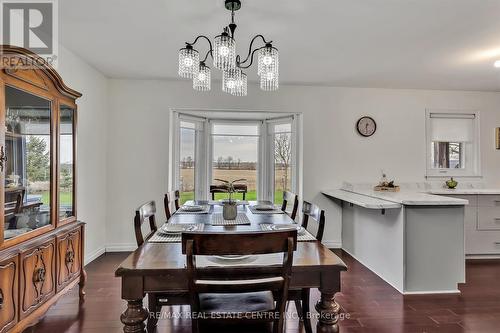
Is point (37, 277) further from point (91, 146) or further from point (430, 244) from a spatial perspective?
point (430, 244)

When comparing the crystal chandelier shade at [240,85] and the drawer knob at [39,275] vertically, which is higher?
the crystal chandelier shade at [240,85]

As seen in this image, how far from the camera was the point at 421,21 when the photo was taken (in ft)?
8.13

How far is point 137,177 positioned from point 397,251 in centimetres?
335

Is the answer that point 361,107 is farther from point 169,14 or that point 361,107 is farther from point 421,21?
point 169,14

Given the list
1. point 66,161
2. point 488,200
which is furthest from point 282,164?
point 66,161

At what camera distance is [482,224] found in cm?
392

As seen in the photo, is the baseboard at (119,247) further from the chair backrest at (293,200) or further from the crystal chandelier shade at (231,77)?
the crystal chandelier shade at (231,77)

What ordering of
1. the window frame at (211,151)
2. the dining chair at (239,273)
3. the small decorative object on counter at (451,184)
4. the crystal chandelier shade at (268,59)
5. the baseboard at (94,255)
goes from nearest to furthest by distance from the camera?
the dining chair at (239,273) → the crystal chandelier shade at (268,59) → the baseboard at (94,255) → the small decorative object on counter at (451,184) → the window frame at (211,151)


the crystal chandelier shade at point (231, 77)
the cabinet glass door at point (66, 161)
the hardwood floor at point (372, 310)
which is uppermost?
the crystal chandelier shade at point (231, 77)

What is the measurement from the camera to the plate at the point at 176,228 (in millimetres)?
1962

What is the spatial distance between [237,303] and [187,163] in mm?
3355

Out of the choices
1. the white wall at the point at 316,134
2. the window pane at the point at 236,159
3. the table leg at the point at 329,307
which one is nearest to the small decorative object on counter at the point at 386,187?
the white wall at the point at 316,134

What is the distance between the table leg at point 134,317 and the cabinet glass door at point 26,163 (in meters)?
1.05

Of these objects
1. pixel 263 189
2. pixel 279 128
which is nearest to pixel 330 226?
pixel 263 189
